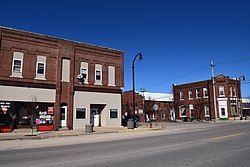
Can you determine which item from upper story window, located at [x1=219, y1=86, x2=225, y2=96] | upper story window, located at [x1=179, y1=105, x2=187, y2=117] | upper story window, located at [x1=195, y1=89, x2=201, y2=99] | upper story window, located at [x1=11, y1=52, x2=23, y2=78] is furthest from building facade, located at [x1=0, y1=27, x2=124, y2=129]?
upper story window, located at [x1=179, y1=105, x2=187, y2=117]

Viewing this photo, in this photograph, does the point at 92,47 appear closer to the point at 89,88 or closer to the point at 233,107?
the point at 89,88

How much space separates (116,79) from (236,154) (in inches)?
998

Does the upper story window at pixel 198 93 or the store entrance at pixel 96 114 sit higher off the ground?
the upper story window at pixel 198 93

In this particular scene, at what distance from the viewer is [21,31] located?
28531 millimetres

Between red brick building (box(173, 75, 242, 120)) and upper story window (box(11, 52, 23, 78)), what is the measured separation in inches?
1520

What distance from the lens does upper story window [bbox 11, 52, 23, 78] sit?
91.3 feet

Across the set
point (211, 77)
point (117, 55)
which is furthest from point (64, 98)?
point (211, 77)

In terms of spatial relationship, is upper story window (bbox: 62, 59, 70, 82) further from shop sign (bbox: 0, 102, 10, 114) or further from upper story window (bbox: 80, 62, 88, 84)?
shop sign (bbox: 0, 102, 10, 114)

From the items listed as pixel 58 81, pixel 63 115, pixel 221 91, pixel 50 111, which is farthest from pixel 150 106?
pixel 50 111

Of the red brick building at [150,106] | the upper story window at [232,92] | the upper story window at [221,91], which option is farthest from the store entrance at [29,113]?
the upper story window at [232,92]

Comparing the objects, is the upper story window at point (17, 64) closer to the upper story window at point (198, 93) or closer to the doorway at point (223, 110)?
the upper story window at point (198, 93)

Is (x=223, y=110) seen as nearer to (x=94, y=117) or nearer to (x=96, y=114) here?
(x=96, y=114)

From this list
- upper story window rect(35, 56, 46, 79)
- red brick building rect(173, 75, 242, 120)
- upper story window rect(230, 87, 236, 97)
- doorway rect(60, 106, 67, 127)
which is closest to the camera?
upper story window rect(35, 56, 46, 79)

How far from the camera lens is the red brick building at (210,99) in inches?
2164
